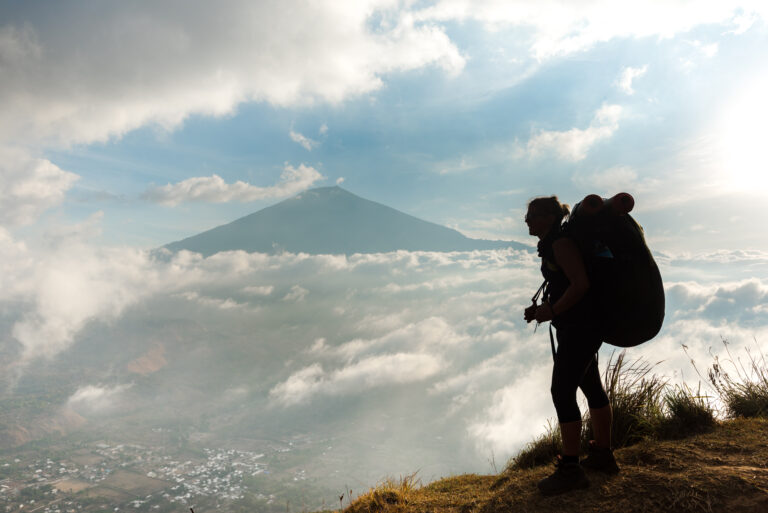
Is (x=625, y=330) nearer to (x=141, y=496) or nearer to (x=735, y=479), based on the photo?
(x=735, y=479)

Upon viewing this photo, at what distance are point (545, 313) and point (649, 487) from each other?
1.40 m

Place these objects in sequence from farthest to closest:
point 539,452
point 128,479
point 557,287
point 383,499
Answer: point 128,479, point 539,452, point 383,499, point 557,287

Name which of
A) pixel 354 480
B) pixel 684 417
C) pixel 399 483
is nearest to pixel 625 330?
pixel 684 417

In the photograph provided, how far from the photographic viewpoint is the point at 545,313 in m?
2.78

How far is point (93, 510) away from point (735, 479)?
155 meters

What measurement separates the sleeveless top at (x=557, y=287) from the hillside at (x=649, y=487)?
1.23 meters

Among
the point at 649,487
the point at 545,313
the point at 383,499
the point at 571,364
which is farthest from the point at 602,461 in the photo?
the point at 383,499

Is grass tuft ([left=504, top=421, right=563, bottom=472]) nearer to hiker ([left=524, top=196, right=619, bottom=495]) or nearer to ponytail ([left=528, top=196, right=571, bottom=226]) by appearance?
hiker ([left=524, top=196, right=619, bottom=495])

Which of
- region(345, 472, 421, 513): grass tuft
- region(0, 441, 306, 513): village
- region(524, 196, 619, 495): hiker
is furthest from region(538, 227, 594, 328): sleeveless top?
region(0, 441, 306, 513): village

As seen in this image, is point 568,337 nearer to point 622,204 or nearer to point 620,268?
point 620,268

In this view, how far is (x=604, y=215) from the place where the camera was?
281 cm

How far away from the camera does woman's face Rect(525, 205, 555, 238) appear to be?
A: 9.71ft

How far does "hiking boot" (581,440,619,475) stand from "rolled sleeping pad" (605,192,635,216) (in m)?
1.80

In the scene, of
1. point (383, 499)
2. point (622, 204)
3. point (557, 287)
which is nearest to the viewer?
point (622, 204)
